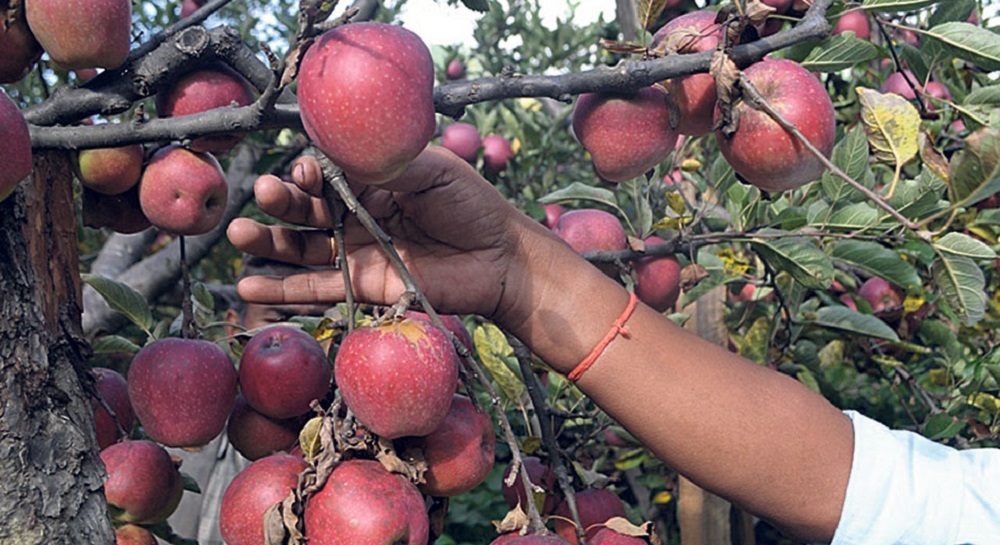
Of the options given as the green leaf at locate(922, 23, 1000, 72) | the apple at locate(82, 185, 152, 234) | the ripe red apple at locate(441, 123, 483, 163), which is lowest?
the ripe red apple at locate(441, 123, 483, 163)

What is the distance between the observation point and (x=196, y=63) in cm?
93

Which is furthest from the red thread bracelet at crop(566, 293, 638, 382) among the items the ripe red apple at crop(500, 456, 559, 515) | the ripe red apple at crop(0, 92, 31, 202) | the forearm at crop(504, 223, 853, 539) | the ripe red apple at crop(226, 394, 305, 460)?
the ripe red apple at crop(0, 92, 31, 202)

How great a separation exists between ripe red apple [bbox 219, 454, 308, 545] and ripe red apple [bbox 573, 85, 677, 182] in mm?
506

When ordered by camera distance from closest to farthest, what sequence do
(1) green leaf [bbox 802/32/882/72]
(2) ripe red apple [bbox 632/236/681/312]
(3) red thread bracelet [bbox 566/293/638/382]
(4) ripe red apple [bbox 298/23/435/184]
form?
(4) ripe red apple [bbox 298/23/435/184] < (1) green leaf [bbox 802/32/882/72] < (3) red thread bracelet [bbox 566/293/638/382] < (2) ripe red apple [bbox 632/236/681/312]

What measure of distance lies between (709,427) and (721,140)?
1.35ft

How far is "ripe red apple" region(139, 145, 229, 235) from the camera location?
3.25ft

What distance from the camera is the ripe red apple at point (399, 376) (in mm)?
852

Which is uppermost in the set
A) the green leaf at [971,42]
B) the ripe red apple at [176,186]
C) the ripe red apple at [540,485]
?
the green leaf at [971,42]

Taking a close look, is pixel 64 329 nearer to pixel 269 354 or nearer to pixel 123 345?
pixel 269 354

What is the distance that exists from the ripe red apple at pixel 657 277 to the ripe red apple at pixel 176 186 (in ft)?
2.91

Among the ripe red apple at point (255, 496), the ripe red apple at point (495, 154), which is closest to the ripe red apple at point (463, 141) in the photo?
the ripe red apple at point (495, 154)

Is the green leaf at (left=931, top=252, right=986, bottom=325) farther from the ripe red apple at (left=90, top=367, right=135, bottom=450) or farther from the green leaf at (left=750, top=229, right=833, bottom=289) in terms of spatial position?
the ripe red apple at (left=90, top=367, right=135, bottom=450)

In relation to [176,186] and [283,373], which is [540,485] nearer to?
[283,373]

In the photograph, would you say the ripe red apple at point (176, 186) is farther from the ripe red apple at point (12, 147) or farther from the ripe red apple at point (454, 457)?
the ripe red apple at point (454, 457)
